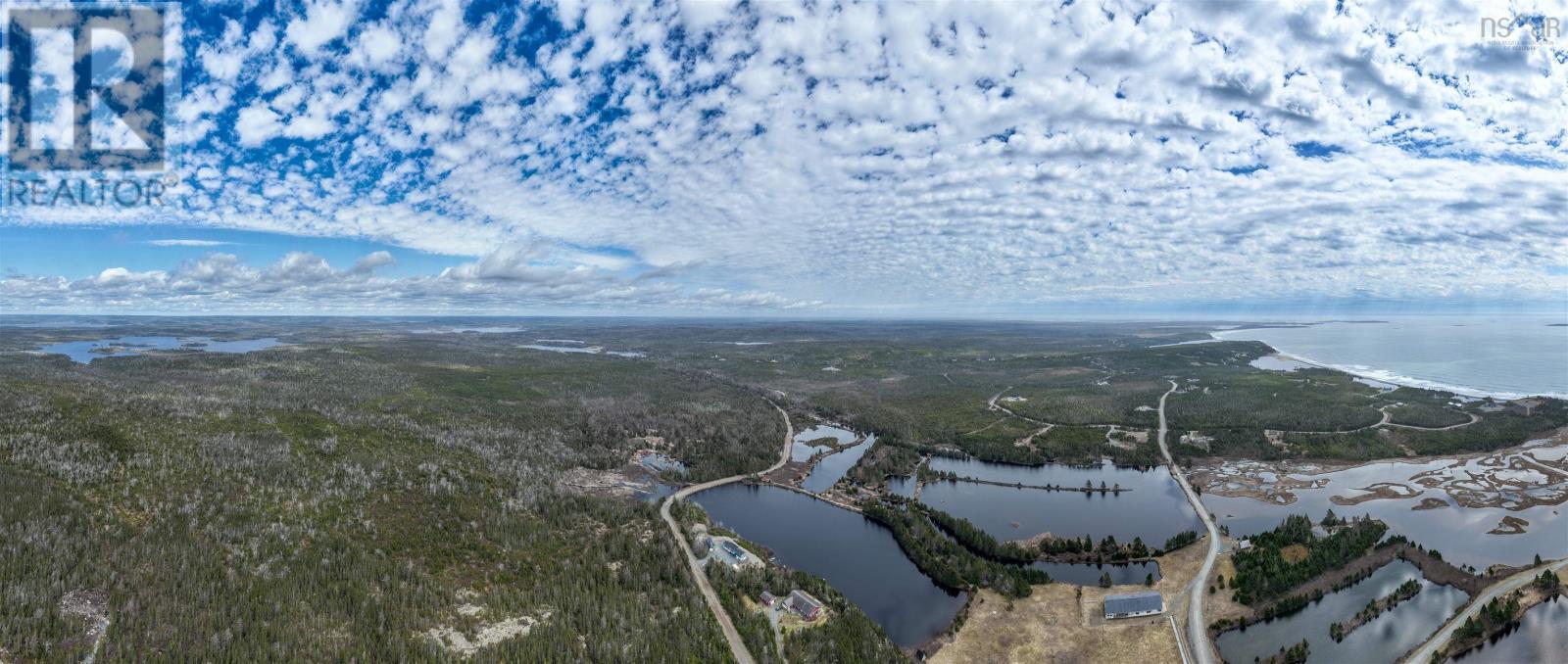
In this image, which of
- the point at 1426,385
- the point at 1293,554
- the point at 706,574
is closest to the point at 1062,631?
the point at 1293,554

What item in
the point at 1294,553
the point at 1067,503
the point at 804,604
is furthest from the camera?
the point at 1067,503

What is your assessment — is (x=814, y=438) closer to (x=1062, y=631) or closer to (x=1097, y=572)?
(x=1097, y=572)

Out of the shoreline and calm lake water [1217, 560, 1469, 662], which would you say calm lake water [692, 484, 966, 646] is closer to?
calm lake water [1217, 560, 1469, 662]

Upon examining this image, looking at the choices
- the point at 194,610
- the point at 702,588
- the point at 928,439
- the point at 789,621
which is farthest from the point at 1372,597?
the point at 194,610

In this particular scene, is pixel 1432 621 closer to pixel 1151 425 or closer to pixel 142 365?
pixel 1151 425

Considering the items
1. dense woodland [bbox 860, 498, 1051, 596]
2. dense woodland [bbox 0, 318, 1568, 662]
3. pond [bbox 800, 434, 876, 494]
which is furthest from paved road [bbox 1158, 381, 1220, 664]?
pond [bbox 800, 434, 876, 494]

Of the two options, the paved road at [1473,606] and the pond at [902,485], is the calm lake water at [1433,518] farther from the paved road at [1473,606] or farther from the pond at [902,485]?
the pond at [902,485]
